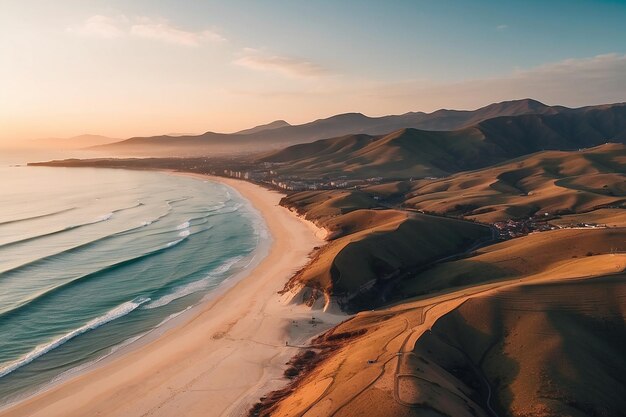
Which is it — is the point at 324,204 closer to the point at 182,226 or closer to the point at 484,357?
the point at 182,226

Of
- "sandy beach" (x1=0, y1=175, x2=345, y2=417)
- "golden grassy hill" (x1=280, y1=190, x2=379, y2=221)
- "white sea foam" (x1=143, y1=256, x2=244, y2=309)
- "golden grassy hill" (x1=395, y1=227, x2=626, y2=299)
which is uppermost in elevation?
"golden grassy hill" (x1=280, y1=190, x2=379, y2=221)

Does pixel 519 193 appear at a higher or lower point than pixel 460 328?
lower

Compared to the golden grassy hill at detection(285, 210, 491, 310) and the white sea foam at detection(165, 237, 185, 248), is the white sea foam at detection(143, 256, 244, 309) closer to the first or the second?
the golden grassy hill at detection(285, 210, 491, 310)

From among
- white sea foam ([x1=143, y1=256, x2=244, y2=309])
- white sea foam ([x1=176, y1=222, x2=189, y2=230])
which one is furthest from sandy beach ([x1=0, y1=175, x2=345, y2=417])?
white sea foam ([x1=176, y1=222, x2=189, y2=230])

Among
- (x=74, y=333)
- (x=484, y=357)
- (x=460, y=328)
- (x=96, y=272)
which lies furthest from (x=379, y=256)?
(x=96, y=272)

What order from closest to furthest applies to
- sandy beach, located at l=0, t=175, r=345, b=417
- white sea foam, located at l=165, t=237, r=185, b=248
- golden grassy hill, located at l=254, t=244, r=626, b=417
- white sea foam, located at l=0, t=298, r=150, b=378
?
golden grassy hill, located at l=254, t=244, r=626, b=417, sandy beach, located at l=0, t=175, r=345, b=417, white sea foam, located at l=0, t=298, r=150, b=378, white sea foam, located at l=165, t=237, r=185, b=248

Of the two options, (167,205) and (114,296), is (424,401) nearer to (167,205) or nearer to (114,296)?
(114,296)
